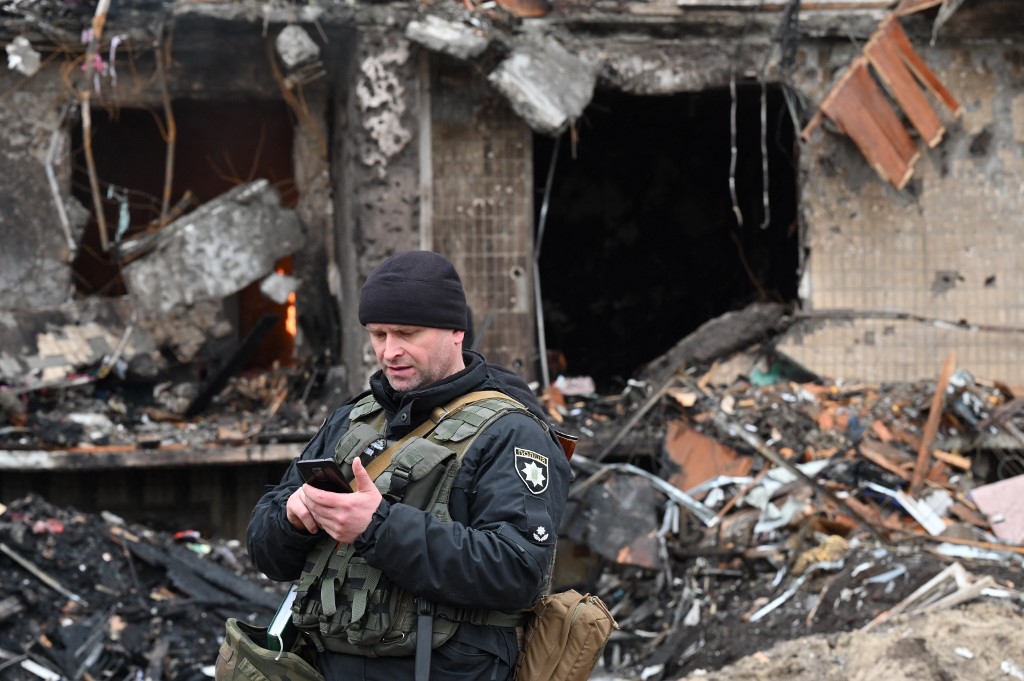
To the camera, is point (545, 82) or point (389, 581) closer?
point (389, 581)

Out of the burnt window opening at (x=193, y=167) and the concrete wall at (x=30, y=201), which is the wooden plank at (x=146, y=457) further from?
the burnt window opening at (x=193, y=167)

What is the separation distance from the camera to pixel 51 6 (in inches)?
333

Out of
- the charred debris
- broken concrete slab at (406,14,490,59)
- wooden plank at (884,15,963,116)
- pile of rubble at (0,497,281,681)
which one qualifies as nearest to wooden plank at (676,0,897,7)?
wooden plank at (884,15,963,116)

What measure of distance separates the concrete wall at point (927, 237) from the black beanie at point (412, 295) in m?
6.78

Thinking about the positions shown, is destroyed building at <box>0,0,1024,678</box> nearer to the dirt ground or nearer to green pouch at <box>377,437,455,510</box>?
the dirt ground

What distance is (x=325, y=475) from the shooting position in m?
2.50

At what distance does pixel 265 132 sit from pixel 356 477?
28.1 feet

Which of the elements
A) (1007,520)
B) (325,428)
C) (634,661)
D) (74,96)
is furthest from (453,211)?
(325,428)

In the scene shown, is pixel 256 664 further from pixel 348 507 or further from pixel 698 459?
pixel 698 459

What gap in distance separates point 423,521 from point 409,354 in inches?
17.2

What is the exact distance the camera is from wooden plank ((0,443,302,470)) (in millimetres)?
8117

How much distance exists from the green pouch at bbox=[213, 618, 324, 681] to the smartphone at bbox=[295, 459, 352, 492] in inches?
18.8

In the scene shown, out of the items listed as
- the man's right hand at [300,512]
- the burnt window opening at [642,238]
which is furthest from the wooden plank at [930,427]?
the man's right hand at [300,512]

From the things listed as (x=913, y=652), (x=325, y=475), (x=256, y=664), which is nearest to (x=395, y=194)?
(x=913, y=652)
